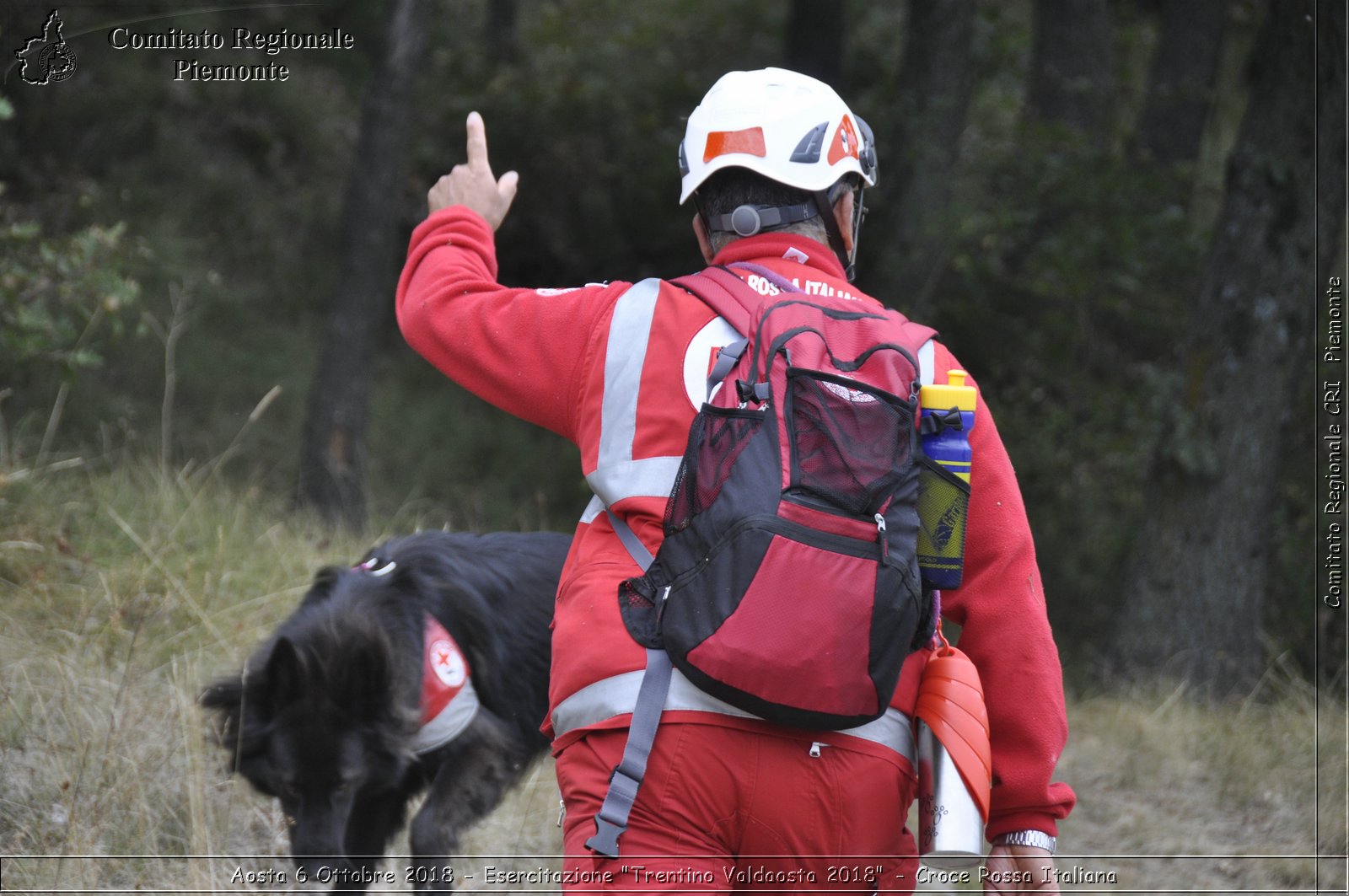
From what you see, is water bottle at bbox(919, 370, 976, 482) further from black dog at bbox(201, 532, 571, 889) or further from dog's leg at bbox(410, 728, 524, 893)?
dog's leg at bbox(410, 728, 524, 893)

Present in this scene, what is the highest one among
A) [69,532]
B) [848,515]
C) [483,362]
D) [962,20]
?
[962,20]

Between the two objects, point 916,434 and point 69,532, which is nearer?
point 916,434

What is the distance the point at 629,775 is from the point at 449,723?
2.33 metres

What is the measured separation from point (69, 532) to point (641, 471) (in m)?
4.59

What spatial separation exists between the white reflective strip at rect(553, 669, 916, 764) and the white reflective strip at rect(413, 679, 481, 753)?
2059mm

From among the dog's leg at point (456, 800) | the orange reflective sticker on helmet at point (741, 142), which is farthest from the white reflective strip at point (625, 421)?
the dog's leg at point (456, 800)

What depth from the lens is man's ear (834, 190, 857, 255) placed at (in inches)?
98.1

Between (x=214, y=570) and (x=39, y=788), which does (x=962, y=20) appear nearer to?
(x=214, y=570)

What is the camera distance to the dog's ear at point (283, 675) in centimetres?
381

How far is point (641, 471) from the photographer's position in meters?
2.22

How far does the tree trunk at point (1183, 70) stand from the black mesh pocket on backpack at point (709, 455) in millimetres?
12207

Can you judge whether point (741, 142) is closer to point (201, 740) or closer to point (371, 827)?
point (201, 740)

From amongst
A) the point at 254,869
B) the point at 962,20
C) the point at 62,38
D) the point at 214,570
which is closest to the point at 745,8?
the point at 962,20

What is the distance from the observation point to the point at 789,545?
6.71 feet
